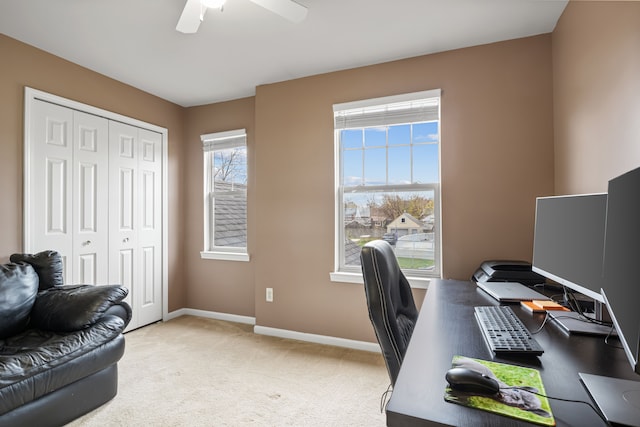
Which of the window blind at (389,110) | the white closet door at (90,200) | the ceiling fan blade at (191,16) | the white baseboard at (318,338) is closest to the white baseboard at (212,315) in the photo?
the white baseboard at (318,338)

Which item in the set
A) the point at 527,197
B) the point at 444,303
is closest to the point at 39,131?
the point at 444,303

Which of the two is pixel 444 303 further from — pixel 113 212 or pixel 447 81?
pixel 113 212

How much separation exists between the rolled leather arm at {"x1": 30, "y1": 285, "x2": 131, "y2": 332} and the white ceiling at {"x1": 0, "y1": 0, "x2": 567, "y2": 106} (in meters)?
1.84

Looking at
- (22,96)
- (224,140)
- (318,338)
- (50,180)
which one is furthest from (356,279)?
(22,96)

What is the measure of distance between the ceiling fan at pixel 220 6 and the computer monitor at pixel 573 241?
165 cm

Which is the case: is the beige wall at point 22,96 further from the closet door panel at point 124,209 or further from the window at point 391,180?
the window at point 391,180

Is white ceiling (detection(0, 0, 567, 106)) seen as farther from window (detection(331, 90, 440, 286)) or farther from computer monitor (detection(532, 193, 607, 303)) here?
computer monitor (detection(532, 193, 607, 303))

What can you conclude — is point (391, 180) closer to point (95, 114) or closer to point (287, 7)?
point (287, 7)

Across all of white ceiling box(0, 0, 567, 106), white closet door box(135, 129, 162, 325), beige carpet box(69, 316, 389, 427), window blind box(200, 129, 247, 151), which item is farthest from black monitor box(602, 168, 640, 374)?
white closet door box(135, 129, 162, 325)

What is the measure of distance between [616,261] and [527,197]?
173 cm

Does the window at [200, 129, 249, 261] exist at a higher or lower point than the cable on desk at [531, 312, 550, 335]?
higher

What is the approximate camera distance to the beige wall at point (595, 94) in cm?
130

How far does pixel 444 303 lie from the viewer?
1.51 metres

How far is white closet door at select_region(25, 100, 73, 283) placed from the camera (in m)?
2.48
